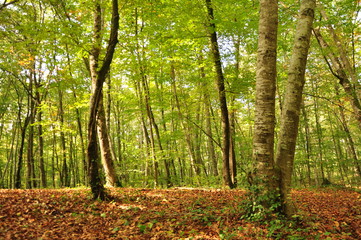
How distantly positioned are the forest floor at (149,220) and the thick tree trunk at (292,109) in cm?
79

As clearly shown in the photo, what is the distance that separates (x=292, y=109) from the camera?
454cm

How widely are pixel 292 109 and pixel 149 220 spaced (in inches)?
151

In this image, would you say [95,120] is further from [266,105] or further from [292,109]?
[292,109]

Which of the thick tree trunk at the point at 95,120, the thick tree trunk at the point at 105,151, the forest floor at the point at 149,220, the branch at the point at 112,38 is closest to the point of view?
the forest floor at the point at 149,220

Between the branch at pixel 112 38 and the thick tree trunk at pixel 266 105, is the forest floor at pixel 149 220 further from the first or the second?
the branch at pixel 112 38

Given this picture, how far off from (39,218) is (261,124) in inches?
201

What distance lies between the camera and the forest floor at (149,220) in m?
3.87

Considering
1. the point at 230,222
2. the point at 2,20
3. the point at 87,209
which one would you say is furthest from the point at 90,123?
the point at 2,20

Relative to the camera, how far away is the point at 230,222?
14.8ft

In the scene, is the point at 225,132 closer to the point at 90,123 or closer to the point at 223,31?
the point at 223,31

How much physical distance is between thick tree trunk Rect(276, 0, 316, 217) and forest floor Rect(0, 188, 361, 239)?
788mm

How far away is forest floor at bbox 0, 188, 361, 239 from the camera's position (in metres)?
3.87

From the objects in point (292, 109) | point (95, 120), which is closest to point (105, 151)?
point (95, 120)

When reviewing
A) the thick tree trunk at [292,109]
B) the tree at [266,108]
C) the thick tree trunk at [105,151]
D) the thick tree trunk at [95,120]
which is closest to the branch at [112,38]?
the thick tree trunk at [95,120]
